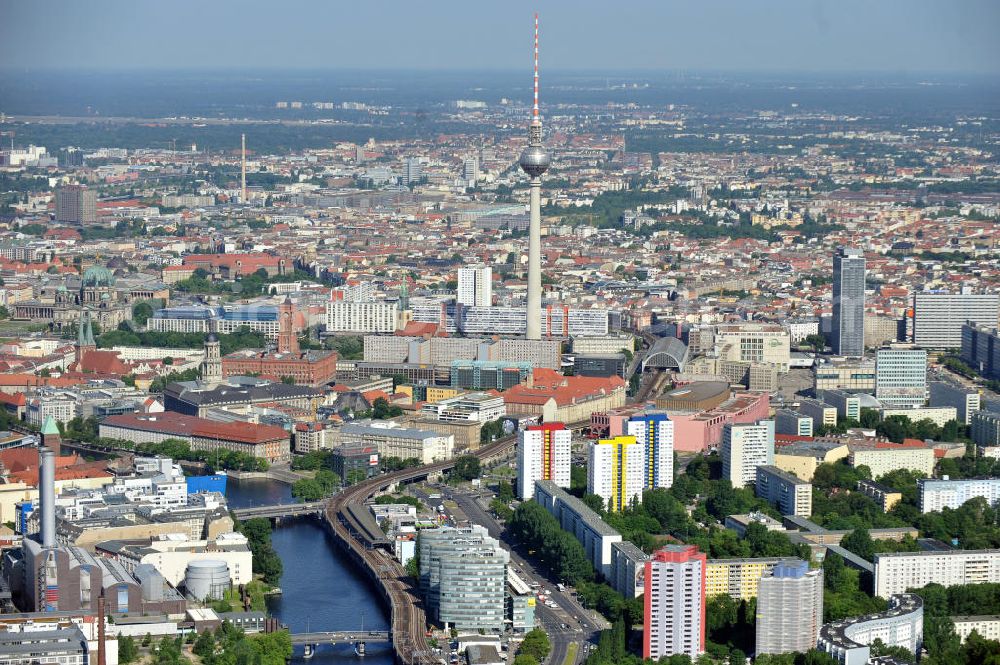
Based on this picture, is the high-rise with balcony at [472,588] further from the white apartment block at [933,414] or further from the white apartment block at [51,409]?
the white apartment block at [51,409]

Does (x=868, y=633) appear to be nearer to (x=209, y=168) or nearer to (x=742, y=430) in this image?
(x=742, y=430)

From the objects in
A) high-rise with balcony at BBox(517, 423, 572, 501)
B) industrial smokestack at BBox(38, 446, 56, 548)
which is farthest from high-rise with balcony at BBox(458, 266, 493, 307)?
industrial smokestack at BBox(38, 446, 56, 548)

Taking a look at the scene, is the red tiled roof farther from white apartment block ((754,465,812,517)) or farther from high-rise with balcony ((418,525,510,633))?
high-rise with balcony ((418,525,510,633))

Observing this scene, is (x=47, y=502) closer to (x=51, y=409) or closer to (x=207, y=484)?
(x=207, y=484)

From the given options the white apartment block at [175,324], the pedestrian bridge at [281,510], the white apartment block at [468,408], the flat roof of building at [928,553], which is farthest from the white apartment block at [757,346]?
the flat roof of building at [928,553]

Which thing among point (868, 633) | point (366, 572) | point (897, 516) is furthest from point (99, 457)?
point (868, 633)

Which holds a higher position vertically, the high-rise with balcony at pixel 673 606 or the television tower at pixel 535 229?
the television tower at pixel 535 229

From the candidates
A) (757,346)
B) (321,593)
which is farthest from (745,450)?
(757,346)
